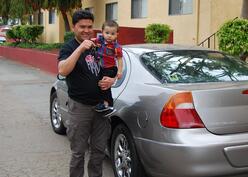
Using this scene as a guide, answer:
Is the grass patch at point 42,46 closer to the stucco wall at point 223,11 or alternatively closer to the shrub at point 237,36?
the stucco wall at point 223,11

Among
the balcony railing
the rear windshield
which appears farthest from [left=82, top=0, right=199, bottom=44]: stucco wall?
the rear windshield

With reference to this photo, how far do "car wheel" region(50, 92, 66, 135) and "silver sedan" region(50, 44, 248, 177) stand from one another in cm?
239

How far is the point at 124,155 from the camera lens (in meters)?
4.91

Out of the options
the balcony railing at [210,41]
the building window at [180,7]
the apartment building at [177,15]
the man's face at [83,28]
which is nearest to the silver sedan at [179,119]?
the man's face at [83,28]

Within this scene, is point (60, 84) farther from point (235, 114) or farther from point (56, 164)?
point (235, 114)

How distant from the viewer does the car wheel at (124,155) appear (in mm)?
4652

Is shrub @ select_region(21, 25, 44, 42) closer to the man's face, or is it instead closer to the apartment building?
the apartment building

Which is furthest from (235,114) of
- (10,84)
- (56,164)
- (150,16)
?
(150,16)

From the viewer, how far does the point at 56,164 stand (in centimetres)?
595

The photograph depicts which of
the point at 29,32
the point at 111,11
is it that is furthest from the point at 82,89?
the point at 29,32

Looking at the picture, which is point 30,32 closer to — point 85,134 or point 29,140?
point 29,140

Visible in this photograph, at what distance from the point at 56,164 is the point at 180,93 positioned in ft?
7.72

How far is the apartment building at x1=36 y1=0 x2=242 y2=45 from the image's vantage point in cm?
1354

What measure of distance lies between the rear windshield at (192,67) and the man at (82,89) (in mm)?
836
